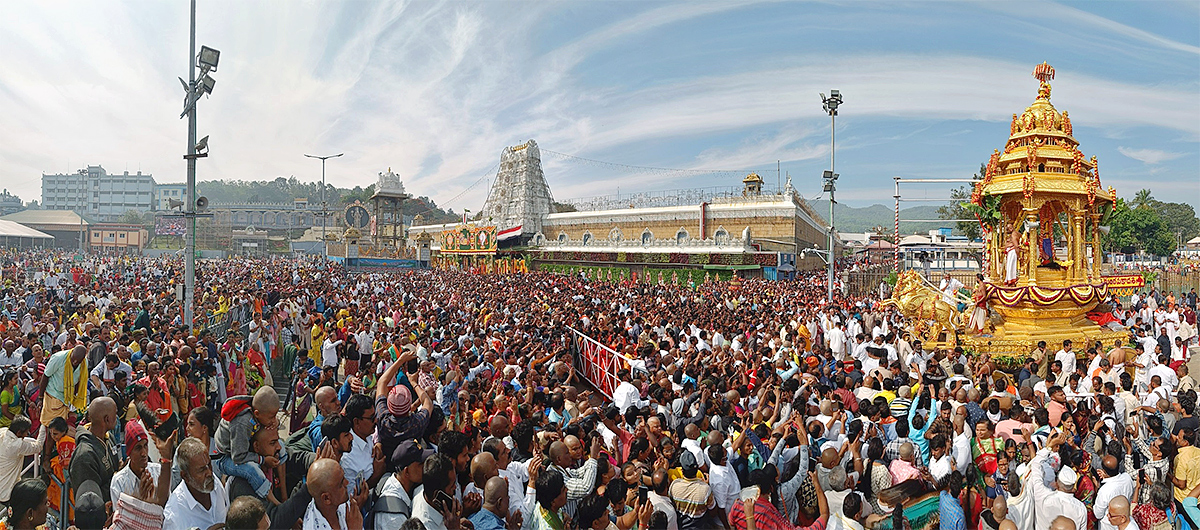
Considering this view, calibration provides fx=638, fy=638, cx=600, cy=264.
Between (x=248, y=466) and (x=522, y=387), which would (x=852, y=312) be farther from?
(x=248, y=466)

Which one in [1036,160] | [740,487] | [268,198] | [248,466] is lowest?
[740,487]

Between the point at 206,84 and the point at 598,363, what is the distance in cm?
828

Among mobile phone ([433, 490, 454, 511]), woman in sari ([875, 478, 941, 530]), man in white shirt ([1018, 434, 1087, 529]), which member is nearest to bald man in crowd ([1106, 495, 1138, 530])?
man in white shirt ([1018, 434, 1087, 529])

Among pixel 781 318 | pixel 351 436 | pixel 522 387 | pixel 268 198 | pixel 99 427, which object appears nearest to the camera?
pixel 351 436

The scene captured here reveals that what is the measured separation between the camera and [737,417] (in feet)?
19.7

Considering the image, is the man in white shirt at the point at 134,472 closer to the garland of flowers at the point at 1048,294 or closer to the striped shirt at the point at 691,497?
the striped shirt at the point at 691,497

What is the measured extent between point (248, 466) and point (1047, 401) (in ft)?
25.5

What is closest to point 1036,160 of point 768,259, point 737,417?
point 737,417

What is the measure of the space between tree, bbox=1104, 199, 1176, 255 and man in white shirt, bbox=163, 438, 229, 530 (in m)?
63.5

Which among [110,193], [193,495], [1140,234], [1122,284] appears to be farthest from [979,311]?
[110,193]

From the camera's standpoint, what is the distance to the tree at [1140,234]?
52.1 meters

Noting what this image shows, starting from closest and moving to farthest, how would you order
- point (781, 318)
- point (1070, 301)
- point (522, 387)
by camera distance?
point (522, 387), point (1070, 301), point (781, 318)

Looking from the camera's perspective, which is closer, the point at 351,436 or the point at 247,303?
the point at 351,436

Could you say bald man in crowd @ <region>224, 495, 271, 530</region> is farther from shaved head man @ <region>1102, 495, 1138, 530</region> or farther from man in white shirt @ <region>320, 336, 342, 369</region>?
man in white shirt @ <region>320, 336, 342, 369</region>
